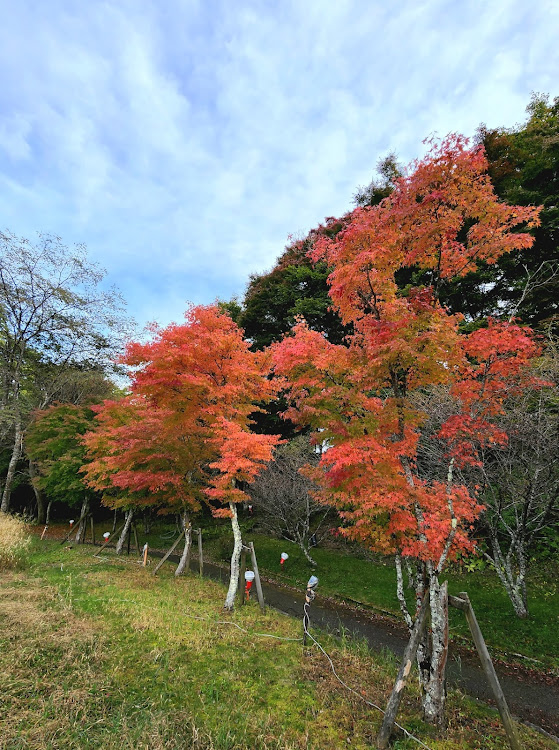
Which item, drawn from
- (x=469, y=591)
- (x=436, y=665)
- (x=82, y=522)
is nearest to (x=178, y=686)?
(x=436, y=665)

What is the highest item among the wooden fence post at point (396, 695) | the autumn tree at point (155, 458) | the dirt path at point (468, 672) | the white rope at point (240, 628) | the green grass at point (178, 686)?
the autumn tree at point (155, 458)

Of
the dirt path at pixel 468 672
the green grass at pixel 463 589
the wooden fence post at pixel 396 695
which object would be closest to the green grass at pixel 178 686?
the wooden fence post at pixel 396 695

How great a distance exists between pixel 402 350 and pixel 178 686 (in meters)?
Answer: 5.87

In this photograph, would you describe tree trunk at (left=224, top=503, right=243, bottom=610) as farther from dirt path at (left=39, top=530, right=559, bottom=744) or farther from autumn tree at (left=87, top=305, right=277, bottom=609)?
dirt path at (left=39, top=530, right=559, bottom=744)

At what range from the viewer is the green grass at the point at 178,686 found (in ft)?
11.8

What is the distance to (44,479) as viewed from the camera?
1719 centimetres

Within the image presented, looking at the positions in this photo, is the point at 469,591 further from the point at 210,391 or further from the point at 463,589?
the point at 210,391

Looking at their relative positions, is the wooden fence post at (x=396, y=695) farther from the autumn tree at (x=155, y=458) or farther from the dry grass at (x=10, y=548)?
the dry grass at (x=10, y=548)

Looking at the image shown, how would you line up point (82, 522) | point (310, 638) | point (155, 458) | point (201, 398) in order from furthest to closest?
point (82, 522) < point (155, 458) < point (201, 398) < point (310, 638)

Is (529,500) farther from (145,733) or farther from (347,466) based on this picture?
(145,733)

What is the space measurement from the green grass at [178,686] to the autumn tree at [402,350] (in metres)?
1.48

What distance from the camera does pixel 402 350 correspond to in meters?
5.40

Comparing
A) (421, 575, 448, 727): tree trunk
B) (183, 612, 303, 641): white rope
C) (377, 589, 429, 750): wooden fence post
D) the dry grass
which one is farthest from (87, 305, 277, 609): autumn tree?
(377, 589, 429, 750): wooden fence post

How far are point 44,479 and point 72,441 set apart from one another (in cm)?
246
